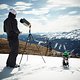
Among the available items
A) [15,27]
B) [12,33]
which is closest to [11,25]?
[15,27]

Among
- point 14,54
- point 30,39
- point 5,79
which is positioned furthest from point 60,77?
point 30,39

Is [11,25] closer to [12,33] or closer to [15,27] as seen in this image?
[15,27]

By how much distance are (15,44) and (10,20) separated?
1018 millimetres

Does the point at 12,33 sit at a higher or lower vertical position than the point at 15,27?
lower

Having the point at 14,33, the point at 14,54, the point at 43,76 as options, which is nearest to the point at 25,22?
the point at 14,33

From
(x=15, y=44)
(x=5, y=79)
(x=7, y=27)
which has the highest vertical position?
(x=7, y=27)

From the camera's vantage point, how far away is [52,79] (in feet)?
19.0

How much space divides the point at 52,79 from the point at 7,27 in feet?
10.7

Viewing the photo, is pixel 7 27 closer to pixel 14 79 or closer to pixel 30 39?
pixel 30 39

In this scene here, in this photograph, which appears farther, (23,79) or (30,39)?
(30,39)

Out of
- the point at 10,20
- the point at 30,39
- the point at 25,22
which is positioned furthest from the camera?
the point at 30,39

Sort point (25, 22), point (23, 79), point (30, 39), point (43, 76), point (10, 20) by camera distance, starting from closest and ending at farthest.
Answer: point (23, 79), point (43, 76), point (10, 20), point (25, 22), point (30, 39)

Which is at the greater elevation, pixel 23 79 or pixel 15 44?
pixel 15 44

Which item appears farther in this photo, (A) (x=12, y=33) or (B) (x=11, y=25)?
(A) (x=12, y=33)
